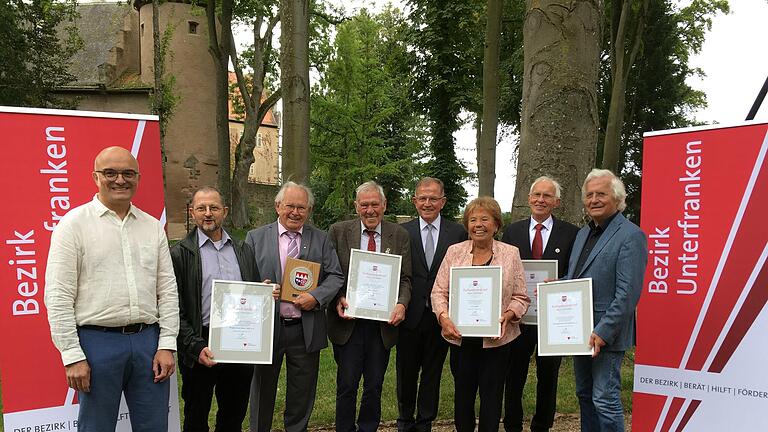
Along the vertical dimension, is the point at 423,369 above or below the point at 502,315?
below

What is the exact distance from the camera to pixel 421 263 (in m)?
5.50

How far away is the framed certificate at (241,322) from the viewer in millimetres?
4492

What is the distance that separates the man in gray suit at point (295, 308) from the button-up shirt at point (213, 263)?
24 centimetres

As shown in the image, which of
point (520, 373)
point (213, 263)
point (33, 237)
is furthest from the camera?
point (520, 373)

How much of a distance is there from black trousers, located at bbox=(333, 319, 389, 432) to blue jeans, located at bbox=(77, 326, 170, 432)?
1650 millimetres

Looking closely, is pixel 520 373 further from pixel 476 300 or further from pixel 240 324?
pixel 240 324

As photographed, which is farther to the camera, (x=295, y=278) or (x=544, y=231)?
(x=544, y=231)

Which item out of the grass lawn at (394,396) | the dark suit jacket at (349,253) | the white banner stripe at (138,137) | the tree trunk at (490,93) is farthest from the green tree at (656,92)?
the white banner stripe at (138,137)

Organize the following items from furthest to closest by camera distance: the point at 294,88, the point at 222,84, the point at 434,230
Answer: the point at 222,84 → the point at 294,88 → the point at 434,230

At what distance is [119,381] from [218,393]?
4.08ft

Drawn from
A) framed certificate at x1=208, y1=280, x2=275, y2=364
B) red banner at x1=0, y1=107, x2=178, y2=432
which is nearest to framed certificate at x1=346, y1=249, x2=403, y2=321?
framed certificate at x1=208, y1=280, x2=275, y2=364

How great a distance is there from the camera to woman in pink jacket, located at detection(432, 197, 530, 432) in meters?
4.75

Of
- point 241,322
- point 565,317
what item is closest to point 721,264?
point 565,317

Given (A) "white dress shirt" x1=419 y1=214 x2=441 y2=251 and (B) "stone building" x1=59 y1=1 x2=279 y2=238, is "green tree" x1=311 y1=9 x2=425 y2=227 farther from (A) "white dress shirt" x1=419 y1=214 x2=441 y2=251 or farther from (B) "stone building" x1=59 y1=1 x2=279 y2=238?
(A) "white dress shirt" x1=419 y1=214 x2=441 y2=251
